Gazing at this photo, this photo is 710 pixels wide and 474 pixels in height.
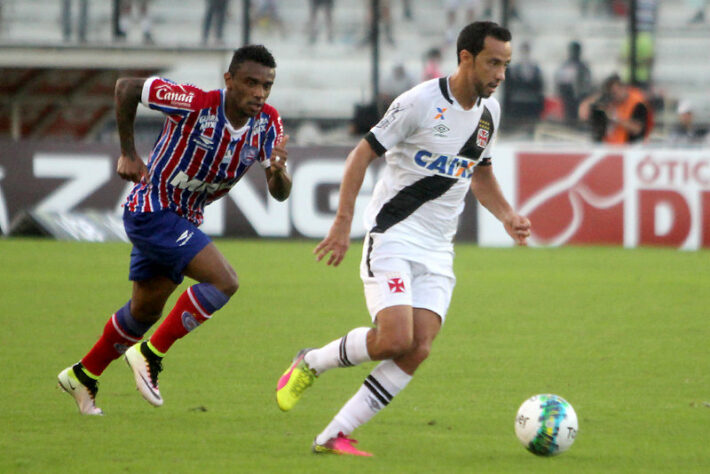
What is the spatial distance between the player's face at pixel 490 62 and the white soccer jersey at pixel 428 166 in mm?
182

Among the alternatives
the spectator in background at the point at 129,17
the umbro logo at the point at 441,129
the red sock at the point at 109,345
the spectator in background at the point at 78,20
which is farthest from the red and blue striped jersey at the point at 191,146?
the spectator in background at the point at 78,20

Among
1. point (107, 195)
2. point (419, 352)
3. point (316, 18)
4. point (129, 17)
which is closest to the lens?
point (419, 352)

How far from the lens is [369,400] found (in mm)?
5668

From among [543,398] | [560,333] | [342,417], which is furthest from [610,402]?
[560,333]

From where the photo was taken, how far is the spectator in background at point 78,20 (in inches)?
738

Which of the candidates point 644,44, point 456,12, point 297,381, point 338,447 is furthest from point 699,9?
point 338,447

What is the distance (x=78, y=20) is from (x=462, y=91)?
1412 centimetres

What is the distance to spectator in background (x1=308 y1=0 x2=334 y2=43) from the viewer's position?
21.6 m

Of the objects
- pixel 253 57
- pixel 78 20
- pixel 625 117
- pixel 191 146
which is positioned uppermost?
pixel 253 57

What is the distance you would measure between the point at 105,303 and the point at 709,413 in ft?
19.7

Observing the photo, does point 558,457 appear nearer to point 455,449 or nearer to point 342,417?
point 455,449

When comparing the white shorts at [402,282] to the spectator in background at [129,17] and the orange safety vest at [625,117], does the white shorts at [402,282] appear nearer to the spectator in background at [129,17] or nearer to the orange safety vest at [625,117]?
the orange safety vest at [625,117]

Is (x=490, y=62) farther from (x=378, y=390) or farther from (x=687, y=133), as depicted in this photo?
(x=687, y=133)

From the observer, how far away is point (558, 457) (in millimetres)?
5680
